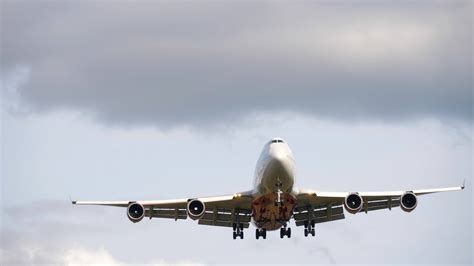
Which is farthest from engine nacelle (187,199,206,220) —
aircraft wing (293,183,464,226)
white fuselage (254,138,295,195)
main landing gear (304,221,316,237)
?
main landing gear (304,221,316,237)

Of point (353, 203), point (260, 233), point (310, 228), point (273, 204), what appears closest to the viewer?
point (273, 204)

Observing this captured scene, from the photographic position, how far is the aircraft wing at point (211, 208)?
69.2 meters

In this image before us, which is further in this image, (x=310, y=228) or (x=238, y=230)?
(x=238, y=230)

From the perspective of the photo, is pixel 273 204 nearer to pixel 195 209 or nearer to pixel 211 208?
pixel 195 209

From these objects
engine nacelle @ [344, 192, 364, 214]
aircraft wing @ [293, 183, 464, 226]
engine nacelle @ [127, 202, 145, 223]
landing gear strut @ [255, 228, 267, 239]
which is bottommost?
engine nacelle @ [127, 202, 145, 223]

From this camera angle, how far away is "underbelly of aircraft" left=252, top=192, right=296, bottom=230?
216 ft

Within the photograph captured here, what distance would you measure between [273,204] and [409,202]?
829cm

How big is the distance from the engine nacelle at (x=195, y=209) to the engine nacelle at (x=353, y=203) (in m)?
8.31

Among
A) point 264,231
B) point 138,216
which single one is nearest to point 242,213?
point 264,231

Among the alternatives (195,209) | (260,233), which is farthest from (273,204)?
(260,233)

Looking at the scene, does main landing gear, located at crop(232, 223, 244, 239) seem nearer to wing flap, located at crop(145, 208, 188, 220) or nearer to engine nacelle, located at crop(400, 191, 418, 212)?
wing flap, located at crop(145, 208, 188, 220)

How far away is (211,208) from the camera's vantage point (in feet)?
234

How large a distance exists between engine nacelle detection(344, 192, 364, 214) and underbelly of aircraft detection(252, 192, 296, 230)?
11.0 feet

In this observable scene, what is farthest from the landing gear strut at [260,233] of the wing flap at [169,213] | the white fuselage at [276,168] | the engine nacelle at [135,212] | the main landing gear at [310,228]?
the engine nacelle at [135,212]
